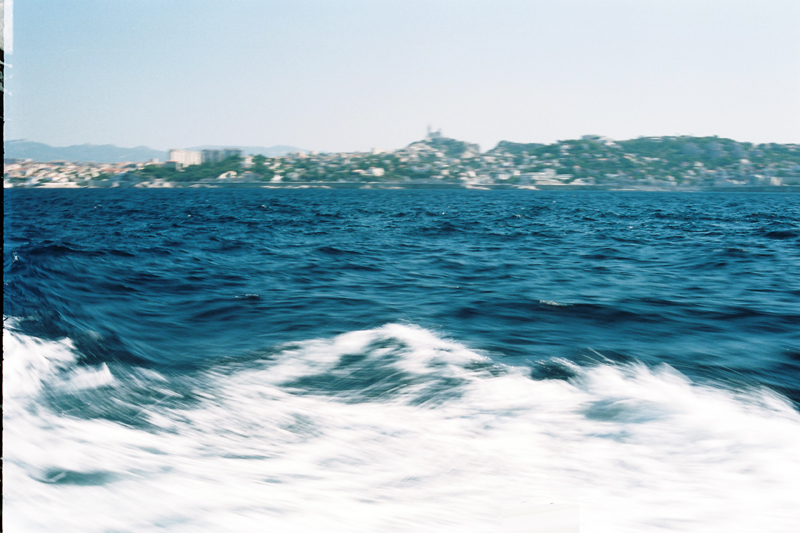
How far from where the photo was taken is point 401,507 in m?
4.06

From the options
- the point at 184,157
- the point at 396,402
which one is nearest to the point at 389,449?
the point at 396,402

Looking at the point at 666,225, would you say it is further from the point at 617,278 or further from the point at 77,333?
the point at 77,333

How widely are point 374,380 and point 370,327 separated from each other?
2.48m

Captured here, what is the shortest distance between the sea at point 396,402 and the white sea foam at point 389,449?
2 centimetres

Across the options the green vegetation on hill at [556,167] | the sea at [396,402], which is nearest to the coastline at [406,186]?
the green vegetation on hill at [556,167]

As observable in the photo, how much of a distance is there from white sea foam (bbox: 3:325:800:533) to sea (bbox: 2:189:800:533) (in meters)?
0.02

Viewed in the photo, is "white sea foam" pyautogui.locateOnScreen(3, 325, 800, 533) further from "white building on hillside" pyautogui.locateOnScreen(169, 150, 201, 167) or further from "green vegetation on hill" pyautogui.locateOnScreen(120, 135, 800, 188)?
"white building on hillside" pyautogui.locateOnScreen(169, 150, 201, 167)

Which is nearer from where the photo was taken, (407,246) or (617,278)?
(617,278)

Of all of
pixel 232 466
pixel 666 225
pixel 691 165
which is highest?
pixel 691 165

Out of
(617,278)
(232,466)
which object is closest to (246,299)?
(232,466)

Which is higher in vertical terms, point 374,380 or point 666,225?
point 666,225

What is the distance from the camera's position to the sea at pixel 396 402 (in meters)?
4.05

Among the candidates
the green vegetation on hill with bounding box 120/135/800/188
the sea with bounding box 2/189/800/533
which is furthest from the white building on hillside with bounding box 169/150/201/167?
the sea with bounding box 2/189/800/533

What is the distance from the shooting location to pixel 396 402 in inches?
240
